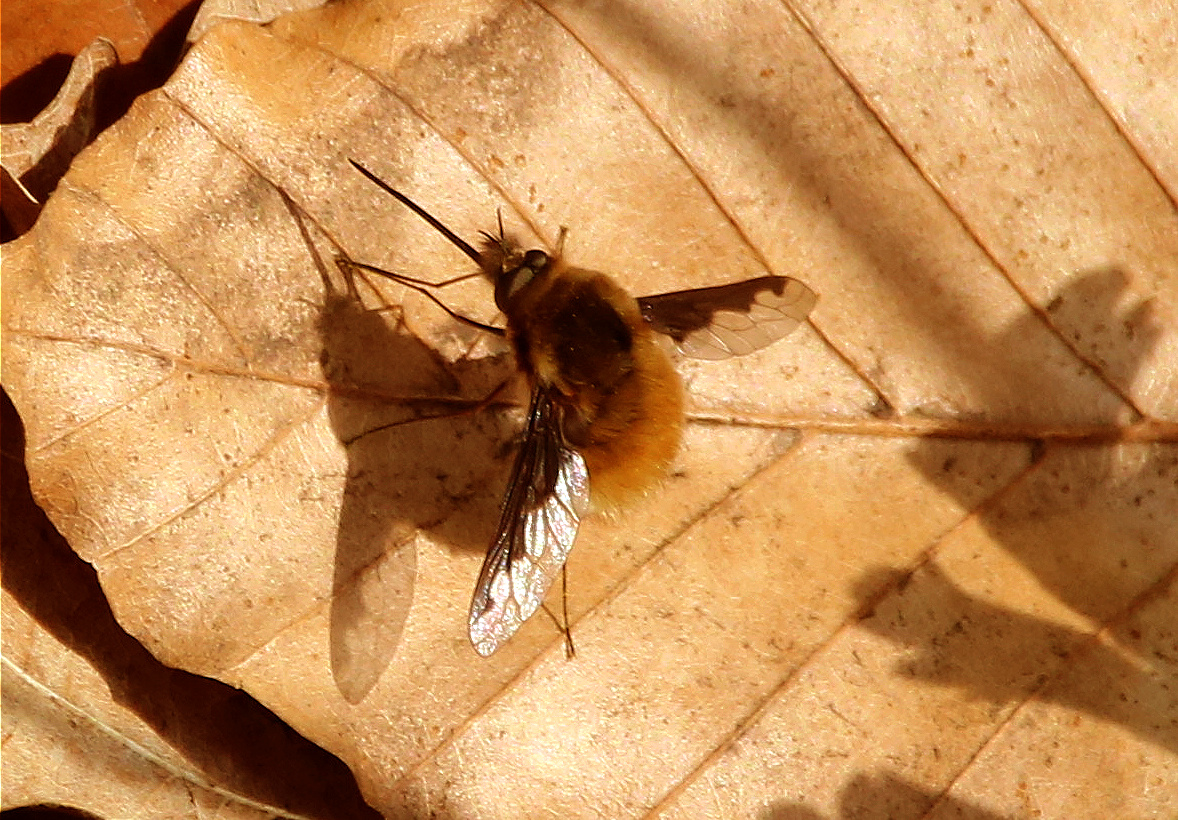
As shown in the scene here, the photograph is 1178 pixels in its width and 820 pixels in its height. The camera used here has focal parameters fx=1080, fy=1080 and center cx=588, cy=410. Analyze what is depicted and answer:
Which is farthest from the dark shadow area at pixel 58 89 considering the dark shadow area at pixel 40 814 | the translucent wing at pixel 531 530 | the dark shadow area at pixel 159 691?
the dark shadow area at pixel 40 814

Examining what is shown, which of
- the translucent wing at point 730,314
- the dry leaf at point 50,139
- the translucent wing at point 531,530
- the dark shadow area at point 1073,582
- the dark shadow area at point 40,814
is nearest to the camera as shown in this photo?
the translucent wing at point 531,530

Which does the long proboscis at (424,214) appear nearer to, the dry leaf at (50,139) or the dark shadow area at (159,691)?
the dry leaf at (50,139)

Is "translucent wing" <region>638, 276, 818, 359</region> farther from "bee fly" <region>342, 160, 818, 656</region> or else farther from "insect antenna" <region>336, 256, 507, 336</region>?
"insect antenna" <region>336, 256, 507, 336</region>

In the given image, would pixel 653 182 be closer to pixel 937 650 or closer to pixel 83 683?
pixel 937 650

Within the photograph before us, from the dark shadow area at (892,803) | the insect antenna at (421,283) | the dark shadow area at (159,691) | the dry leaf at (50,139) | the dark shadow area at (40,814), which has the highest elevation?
the insect antenna at (421,283)

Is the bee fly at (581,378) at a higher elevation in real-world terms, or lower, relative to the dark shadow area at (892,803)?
higher

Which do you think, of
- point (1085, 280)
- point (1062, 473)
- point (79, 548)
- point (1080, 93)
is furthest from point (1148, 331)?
point (79, 548)

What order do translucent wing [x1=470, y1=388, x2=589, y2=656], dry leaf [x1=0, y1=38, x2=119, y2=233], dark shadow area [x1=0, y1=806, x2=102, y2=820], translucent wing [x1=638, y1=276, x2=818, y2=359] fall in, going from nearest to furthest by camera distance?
1. translucent wing [x1=470, y1=388, x2=589, y2=656]
2. translucent wing [x1=638, y1=276, x2=818, y2=359]
3. dry leaf [x1=0, y1=38, x2=119, y2=233]
4. dark shadow area [x1=0, y1=806, x2=102, y2=820]

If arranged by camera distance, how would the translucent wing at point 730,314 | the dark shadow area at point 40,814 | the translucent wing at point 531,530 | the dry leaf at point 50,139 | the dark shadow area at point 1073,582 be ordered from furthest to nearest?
the dark shadow area at point 40,814 < the dry leaf at point 50,139 < the dark shadow area at point 1073,582 < the translucent wing at point 730,314 < the translucent wing at point 531,530

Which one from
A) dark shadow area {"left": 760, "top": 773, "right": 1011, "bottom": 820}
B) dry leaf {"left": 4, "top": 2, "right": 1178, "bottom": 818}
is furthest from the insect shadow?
dark shadow area {"left": 760, "top": 773, "right": 1011, "bottom": 820}
